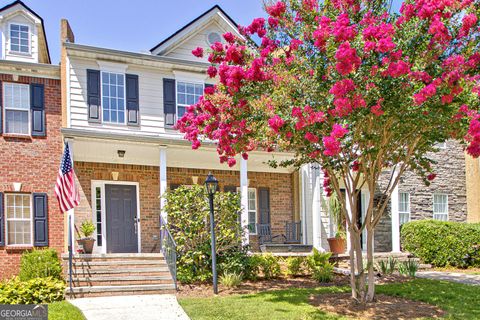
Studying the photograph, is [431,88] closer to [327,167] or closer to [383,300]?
[327,167]

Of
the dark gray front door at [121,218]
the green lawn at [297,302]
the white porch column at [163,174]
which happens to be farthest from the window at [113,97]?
the green lawn at [297,302]

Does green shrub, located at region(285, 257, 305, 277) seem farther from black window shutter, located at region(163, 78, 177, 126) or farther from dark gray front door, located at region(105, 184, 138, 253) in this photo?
black window shutter, located at region(163, 78, 177, 126)

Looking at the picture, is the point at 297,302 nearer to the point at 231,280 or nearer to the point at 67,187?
the point at 231,280

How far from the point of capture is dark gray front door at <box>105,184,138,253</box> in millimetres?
14125

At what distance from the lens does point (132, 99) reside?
45.1 ft

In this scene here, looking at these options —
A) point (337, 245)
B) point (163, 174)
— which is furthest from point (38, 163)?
point (337, 245)

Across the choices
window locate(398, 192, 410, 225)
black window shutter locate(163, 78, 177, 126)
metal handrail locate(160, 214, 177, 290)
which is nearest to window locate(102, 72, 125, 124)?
black window shutter locate(163, 78, 177, 126)

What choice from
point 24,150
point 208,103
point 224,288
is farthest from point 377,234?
point 24,150

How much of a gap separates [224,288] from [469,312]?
15.4 feet

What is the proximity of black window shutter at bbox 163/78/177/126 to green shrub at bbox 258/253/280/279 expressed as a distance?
15.3 ft

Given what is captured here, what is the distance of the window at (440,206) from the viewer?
18519mm

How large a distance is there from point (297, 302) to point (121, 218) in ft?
22.9

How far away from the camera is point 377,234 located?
17.4 m

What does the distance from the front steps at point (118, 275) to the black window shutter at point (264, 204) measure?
16.2ft
